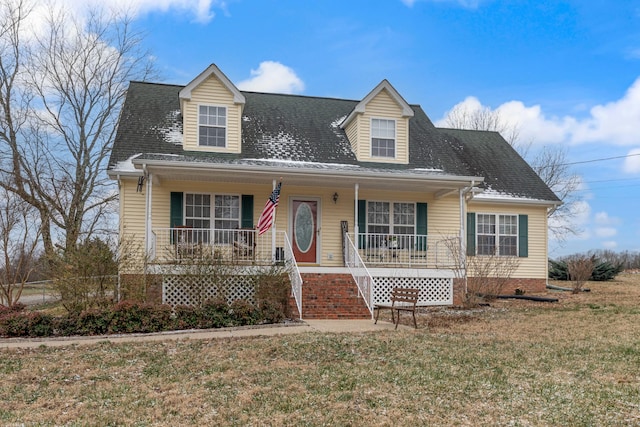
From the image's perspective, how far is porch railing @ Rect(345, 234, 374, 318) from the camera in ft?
42.2

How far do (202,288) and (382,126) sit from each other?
7723 mm

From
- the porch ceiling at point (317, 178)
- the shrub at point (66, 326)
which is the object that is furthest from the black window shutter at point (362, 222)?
the shrub at point (66, 326)

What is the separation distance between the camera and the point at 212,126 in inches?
629

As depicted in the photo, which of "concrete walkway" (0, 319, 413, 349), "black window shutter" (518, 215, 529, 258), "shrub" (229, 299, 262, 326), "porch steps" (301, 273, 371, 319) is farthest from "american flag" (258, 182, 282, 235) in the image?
"black window shutter" (518, 215, 529, 258)

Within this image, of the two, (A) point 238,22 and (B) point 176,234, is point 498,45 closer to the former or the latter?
(A) point 238,22

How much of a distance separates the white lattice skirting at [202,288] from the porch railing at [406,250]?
3712 millimetres

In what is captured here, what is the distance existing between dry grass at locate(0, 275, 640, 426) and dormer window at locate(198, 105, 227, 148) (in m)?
7.79

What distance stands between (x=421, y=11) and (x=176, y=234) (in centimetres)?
800

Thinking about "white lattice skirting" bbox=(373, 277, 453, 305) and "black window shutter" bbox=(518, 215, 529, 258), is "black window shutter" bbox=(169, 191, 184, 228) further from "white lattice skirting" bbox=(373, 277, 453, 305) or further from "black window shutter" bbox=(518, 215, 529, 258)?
"black window shutter" bbox=(518, 215, 529, 258)

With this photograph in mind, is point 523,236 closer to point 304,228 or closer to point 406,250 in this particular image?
point 406,250

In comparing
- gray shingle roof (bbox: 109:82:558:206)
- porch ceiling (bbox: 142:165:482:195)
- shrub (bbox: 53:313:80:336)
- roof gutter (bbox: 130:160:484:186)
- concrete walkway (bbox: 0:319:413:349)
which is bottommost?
concrete walkway (bbox: 0:319:413:349)

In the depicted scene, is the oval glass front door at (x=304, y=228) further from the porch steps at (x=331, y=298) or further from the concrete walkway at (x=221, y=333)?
the concrete walkway at (x=221, y=333)

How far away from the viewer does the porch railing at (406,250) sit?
1561 centimetres

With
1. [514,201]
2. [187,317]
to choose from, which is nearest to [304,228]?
[187,317]
